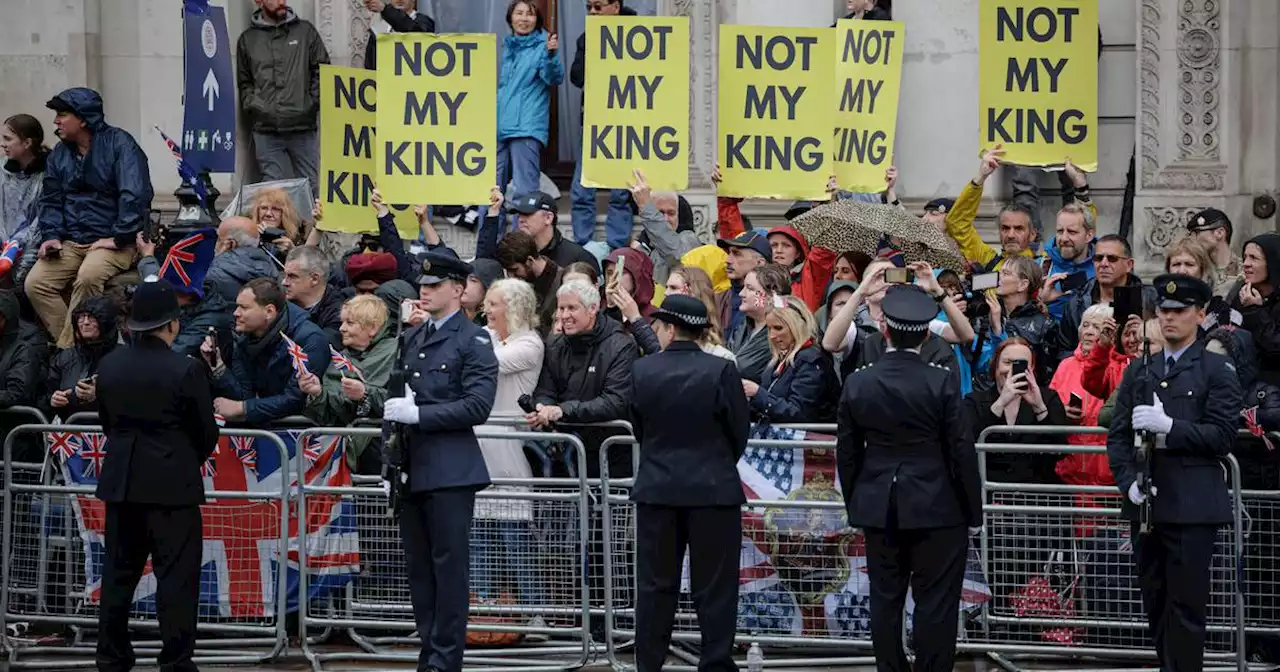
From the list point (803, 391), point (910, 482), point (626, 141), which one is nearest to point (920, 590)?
point (910, 482)

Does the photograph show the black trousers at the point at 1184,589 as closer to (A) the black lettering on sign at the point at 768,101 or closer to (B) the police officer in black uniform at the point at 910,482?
(B) the police officer in black uniform at the point at 910,482

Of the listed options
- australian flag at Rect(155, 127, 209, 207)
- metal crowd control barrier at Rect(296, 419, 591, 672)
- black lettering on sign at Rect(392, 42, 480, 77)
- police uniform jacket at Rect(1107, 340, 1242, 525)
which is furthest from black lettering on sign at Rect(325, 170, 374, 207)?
police uniform jacket at Rect(1107, 340, 1242, 525)

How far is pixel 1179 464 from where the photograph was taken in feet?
36.2

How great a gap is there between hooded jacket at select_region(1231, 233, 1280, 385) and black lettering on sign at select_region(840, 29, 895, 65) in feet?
11.2

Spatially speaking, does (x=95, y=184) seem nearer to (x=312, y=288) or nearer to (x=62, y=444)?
(x=312, y=288)

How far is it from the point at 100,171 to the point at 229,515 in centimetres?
369

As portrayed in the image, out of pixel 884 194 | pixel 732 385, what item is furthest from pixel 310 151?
pixel 732 385

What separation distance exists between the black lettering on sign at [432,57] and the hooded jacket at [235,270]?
1735mm

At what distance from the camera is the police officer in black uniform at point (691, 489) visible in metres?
11.0

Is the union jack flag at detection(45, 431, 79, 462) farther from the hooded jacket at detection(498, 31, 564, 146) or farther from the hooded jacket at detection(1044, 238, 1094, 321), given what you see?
the hooded jacket at detection(1044, 238, 1094, 321)

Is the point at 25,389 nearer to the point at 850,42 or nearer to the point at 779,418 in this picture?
the point at 779,418

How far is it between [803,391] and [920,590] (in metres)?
1.92

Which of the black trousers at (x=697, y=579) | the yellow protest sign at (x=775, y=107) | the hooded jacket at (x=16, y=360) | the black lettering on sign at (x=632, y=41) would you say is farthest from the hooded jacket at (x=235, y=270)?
Answer: the black trousers at (x=697, y=579)

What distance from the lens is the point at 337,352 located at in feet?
43.3
